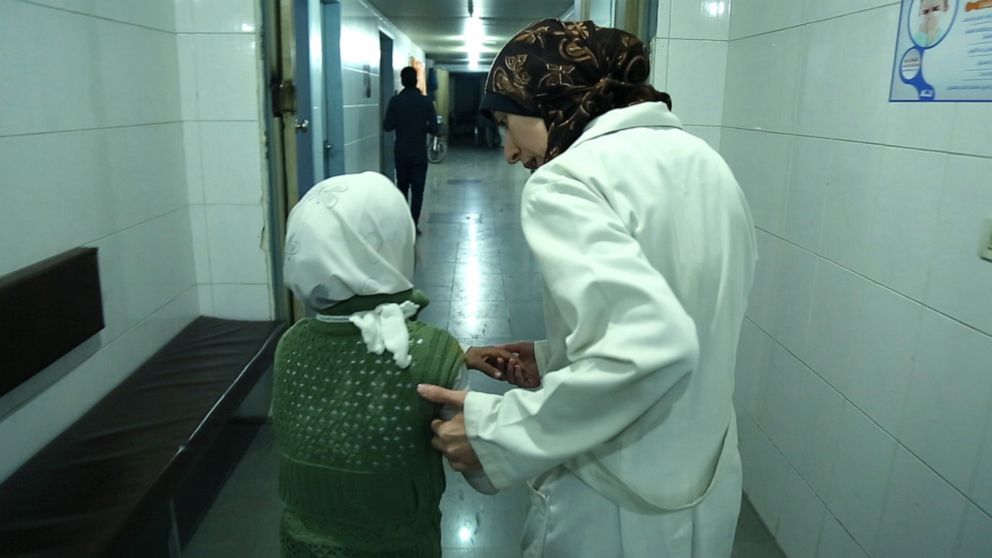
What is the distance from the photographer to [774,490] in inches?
91.4

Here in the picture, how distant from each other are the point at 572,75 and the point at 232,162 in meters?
2.11

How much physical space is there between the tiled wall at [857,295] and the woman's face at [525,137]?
2.99 feet

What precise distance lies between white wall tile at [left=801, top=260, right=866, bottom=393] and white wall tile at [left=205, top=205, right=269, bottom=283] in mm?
2125

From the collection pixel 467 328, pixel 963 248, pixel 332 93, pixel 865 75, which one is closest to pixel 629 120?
pixel 963 248

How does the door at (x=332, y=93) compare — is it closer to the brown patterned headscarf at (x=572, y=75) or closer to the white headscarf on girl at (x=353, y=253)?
the white headscarf on girl at (x=353, y=253)

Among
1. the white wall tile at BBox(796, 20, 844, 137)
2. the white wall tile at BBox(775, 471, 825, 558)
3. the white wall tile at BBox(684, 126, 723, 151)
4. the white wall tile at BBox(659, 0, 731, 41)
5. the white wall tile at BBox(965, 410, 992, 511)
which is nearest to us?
the white wall tile at BBox(965, 410, 992, 511)

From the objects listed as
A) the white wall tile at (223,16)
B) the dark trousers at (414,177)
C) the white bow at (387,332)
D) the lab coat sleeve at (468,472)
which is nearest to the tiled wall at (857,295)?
the lab coat sleeve at (468,472)

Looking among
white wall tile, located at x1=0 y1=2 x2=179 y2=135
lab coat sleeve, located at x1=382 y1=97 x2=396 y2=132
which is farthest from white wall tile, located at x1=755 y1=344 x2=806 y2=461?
lab coat sleeve, located at x1=382 y1=97 x2=396 y2=132

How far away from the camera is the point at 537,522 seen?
1.17m

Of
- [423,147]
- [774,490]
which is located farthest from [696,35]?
[423,147]

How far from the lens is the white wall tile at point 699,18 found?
2.58 metres

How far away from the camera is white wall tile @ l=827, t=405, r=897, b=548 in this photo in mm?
1698

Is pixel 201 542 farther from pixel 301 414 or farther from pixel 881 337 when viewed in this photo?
pixel 881 337

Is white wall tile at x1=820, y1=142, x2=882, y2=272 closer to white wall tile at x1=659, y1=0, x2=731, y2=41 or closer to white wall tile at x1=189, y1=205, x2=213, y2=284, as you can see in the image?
white wall tile at x1=659, y1=0, x2=731, y2=41
